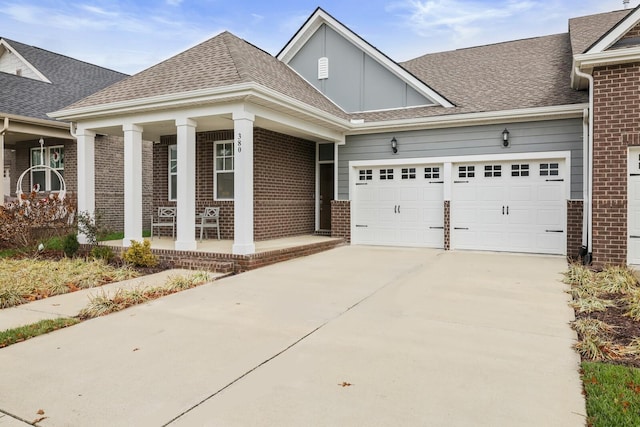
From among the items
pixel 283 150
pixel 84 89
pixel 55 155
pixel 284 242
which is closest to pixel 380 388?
pixel 284 242

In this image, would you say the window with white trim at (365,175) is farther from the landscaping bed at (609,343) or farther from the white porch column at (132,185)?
the landscaping bed at (609,343)

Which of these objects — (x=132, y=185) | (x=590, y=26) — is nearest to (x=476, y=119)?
(x=590, y=26)

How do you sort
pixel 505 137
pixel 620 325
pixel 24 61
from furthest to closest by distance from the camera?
pixel 24 61 → pixel 505 137 → pixel 620 325

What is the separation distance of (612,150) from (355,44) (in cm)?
729

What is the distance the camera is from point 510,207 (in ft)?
35.3

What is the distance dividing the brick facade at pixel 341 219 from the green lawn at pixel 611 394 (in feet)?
29.3

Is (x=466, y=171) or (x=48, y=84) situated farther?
(x=48, y=84)

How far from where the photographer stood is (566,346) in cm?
430

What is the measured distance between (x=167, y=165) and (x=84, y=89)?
6.67 m

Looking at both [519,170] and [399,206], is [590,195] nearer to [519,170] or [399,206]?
[519,170]

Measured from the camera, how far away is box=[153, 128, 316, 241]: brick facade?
37.4 feet

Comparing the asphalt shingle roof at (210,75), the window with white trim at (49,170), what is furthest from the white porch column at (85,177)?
the window with white trim at (49,170)

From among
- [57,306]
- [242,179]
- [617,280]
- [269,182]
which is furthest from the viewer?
[269,182]

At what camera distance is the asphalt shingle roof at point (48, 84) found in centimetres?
1336
